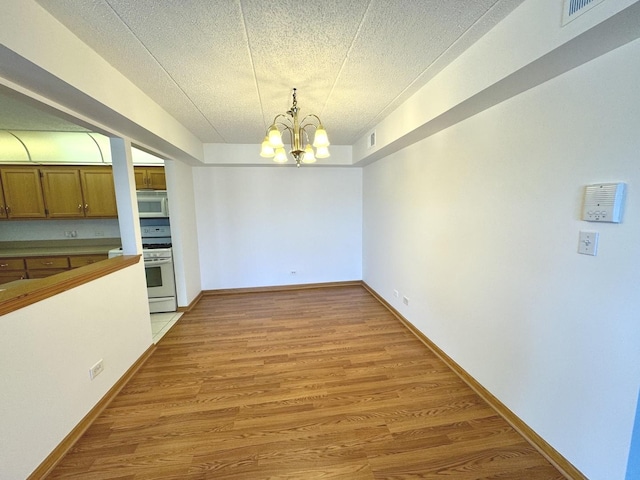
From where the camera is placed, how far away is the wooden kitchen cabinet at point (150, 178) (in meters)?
3.84

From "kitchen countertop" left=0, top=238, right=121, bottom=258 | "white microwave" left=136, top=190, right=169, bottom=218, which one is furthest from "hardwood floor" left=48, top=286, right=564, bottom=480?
"kitchen countertop" left=0, top=238, right=121, bottom=258

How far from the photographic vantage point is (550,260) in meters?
1.47

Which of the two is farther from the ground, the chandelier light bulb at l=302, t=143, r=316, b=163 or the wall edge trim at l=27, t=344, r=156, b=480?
the chandelier light bulb at l=302, t=143, r=316, b=163

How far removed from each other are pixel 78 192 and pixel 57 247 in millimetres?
974

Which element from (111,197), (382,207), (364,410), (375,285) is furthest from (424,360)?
(111,197)

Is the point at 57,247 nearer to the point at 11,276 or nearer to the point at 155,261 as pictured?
the point at 11,276

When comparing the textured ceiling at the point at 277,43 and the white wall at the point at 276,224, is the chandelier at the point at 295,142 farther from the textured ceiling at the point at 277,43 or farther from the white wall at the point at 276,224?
the white wall at the point at 276,224

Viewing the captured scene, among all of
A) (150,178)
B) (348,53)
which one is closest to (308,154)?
(348,53)

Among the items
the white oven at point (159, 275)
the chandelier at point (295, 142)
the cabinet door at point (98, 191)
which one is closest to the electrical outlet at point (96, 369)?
the white oven at point (159, 275)

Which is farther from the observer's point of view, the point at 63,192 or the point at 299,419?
the point at 63,192

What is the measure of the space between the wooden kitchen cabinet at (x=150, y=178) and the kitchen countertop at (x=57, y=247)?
1.09 m

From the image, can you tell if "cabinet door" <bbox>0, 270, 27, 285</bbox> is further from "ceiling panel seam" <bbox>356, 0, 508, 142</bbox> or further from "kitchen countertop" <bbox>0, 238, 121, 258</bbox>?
"ceiling panel seam" <bbox>356, 0, 508, 142</bbox>

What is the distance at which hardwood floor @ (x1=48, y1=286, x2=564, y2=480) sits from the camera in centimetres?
147

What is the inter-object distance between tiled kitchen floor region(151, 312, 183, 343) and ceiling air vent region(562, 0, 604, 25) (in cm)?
413
